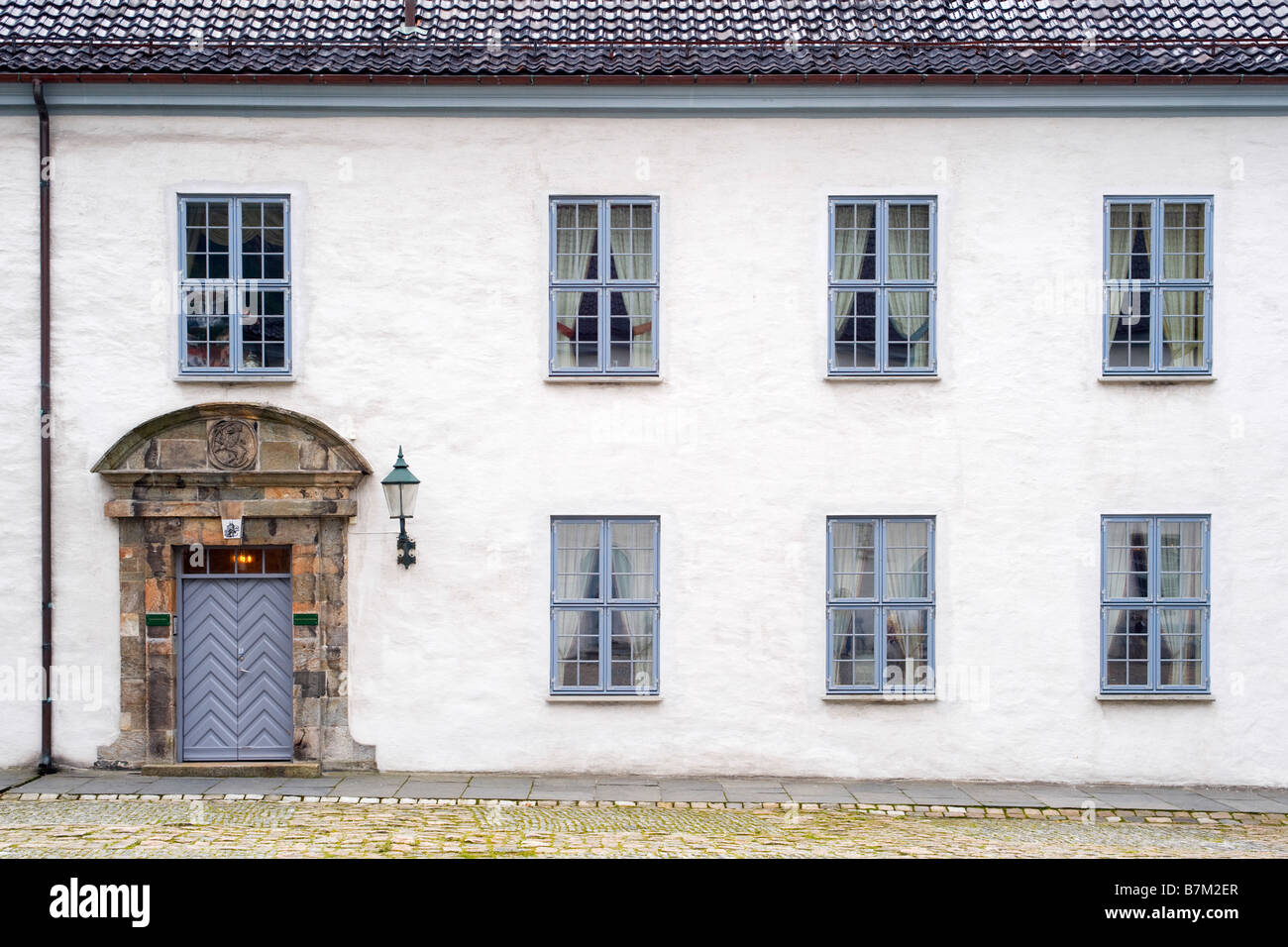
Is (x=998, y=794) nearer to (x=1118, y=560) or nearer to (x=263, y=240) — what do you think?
(x=1118, y=560)

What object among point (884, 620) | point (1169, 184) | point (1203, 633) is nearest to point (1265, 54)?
point (1169, 184)

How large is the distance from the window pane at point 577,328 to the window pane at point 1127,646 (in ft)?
19.1

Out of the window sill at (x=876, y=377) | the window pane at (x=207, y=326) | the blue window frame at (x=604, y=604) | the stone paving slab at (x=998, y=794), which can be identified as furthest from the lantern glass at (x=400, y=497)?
the stone paving slab at (x=998, y=794)

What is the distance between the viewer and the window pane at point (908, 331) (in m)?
12.1

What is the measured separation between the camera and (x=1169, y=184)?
39.5 feet

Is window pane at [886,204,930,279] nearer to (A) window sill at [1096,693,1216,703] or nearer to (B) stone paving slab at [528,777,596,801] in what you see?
(A) window sill at [1096,693,1216,703]

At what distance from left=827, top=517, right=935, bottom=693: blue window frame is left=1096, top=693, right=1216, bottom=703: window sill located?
174 centimetres

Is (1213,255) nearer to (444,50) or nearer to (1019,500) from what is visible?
(1019,500)

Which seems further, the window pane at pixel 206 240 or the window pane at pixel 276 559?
the window pane at pixel 276 559

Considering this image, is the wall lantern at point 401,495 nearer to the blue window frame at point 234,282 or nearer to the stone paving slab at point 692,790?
the blue window frame at point 234,282

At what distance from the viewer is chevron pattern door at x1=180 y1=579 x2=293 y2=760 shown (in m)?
12.0

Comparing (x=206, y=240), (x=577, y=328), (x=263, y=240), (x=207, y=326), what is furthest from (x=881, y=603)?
(x=206, y=240)

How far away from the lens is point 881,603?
12.0 meters

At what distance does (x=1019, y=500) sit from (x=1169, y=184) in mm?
3509
